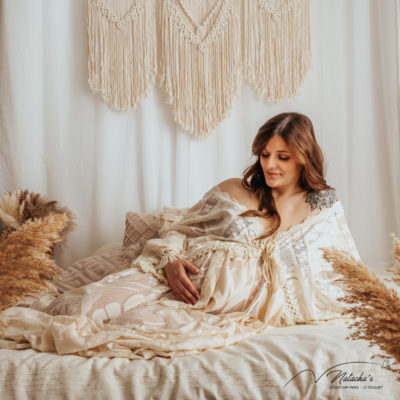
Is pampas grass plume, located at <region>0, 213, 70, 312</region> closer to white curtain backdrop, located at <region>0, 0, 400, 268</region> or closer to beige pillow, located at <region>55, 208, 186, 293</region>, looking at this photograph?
beige pillow, located at <region>55, 208, 186, 293</region>

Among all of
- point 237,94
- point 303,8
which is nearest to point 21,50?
point 237,94

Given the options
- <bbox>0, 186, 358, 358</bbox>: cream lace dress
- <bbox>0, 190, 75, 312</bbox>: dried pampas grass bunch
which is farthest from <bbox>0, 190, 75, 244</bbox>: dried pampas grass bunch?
<bbox>0, 190, 75, 312</bbox>: dried pampas grass bunch

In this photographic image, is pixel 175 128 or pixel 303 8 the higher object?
pixel 303 8

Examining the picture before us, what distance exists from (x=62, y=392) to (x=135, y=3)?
79.8 inches

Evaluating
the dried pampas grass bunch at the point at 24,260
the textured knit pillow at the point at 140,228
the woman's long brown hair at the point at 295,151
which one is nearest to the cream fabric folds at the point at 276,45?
the woman's long brown hair at the point at 295,151

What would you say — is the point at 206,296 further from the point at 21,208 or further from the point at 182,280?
the point at 21,208

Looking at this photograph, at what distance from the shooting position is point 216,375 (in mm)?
1223

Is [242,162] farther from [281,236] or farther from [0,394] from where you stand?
[0,394]

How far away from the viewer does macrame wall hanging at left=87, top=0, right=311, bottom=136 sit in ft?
8.48

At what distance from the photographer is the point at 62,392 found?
3.93 ft

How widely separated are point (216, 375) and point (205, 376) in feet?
→ 0.09

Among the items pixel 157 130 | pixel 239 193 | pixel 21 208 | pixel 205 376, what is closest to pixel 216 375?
pixel 205 376

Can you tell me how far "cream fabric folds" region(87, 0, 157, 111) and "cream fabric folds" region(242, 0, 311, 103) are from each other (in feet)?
1.67

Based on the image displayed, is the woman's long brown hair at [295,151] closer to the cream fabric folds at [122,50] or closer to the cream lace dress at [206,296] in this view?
the cream lace dress at [206,296]
